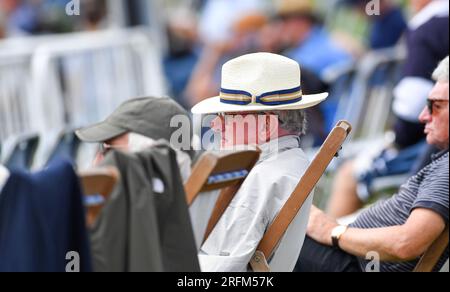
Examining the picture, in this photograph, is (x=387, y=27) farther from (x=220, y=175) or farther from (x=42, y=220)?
(x=42, y=220)

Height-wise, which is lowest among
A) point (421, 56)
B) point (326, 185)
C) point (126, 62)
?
point (326, 185)

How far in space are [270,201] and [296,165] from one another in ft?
0.68

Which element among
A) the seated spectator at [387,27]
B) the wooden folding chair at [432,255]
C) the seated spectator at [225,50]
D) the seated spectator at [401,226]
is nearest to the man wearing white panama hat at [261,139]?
the seated spectator at [401,226]

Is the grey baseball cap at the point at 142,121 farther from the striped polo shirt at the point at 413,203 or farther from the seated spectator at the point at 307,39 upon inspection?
the seated spectator at the point at 307,39

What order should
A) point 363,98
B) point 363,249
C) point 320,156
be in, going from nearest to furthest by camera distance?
1. point 320,156
2. point 363,249
3. point 363,98

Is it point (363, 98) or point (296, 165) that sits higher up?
point (296, 165)

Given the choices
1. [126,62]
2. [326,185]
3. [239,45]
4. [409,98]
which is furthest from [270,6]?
[409,98]

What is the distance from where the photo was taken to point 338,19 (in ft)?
34.2

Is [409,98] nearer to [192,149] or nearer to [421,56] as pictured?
[421,56]

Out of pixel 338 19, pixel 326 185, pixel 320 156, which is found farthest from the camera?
pixel 338 19

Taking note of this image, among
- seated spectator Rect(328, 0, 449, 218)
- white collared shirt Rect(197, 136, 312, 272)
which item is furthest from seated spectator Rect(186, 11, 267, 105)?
white collared shirt Rect(197, 136, 312, 272)

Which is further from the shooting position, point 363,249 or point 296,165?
point 363,249

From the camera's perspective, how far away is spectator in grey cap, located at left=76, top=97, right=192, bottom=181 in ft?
13.4

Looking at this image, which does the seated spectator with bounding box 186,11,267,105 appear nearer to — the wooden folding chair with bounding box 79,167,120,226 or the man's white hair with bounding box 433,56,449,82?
the man's white hair with bounding box 433,56,449,82
